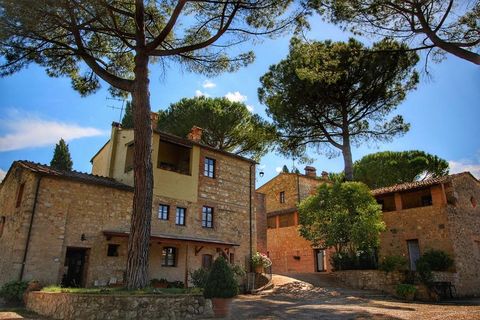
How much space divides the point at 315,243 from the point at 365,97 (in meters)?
8.05

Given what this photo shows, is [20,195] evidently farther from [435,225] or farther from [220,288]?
[435,225]

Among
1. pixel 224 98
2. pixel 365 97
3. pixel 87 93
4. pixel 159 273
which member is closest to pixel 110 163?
pixel 87 93

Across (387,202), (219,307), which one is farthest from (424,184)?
(219,307)

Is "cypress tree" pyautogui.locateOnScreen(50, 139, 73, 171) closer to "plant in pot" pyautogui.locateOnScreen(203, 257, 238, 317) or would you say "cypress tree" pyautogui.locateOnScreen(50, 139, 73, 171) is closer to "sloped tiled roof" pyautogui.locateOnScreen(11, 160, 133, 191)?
"sloped tiled roof" pyautogui.locateOnScreen(11, 160, 133, 191)

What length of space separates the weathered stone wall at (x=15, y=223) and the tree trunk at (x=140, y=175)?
504cm

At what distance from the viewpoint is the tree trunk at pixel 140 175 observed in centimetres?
963

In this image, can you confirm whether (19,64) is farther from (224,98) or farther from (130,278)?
(224,98)

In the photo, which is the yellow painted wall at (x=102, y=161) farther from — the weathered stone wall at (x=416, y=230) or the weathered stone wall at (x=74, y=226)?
the weathered stone wall at (x=416, y=230)

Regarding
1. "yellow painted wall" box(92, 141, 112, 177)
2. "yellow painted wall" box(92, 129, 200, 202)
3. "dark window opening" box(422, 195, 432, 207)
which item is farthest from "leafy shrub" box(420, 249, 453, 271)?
"yellow painted wall" box(92, 141, 112, 177)

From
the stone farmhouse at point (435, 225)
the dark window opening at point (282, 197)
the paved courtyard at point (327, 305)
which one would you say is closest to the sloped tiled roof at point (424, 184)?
the stone farmhouse at point (435, 225)

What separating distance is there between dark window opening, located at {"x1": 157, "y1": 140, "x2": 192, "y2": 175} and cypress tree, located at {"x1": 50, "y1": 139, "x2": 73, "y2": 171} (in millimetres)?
11334

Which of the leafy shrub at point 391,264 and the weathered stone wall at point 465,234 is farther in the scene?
the weathered stone wall at point 465,234

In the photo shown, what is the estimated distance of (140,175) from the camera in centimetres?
1035

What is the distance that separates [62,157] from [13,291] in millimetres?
17154
